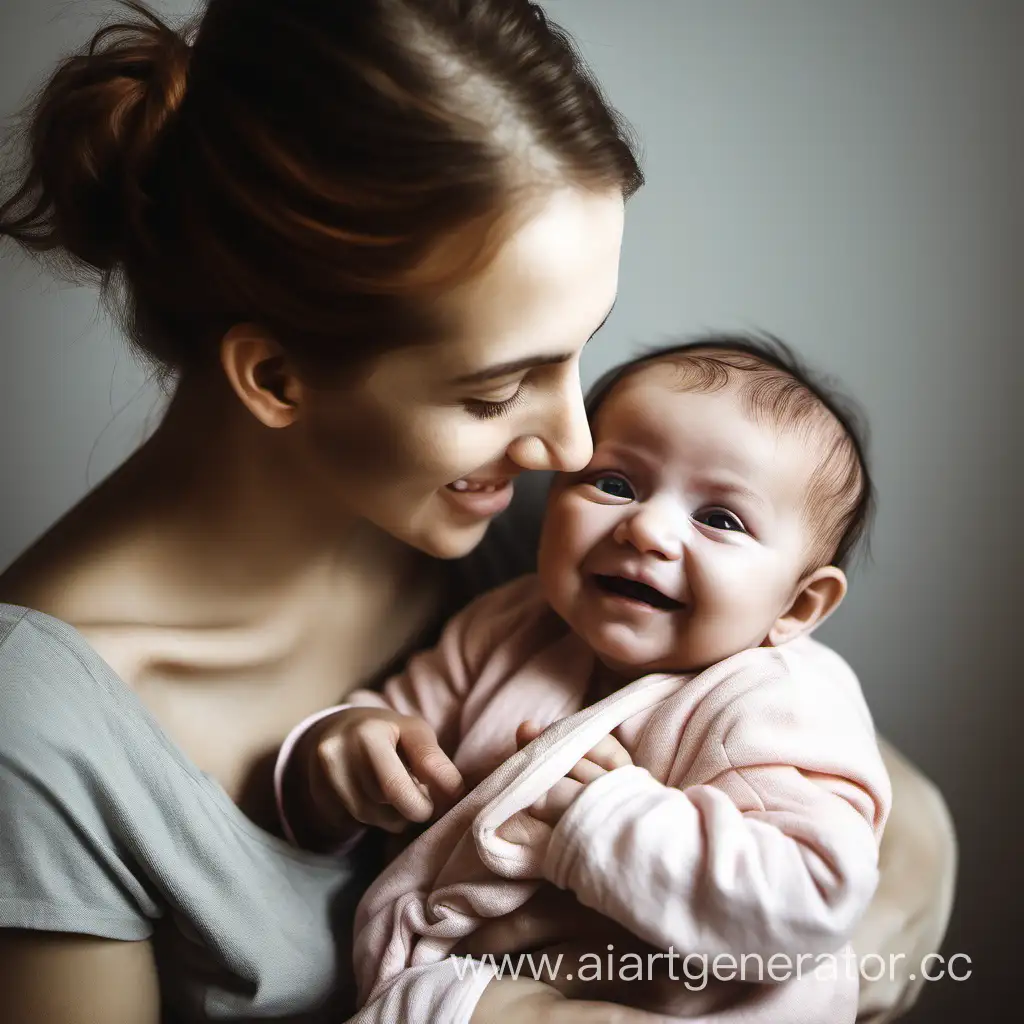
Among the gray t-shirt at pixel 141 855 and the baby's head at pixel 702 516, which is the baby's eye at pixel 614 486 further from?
the gray t-shirt at pixel 141 855

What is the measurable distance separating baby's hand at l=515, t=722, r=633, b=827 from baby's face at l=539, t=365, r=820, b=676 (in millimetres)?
91

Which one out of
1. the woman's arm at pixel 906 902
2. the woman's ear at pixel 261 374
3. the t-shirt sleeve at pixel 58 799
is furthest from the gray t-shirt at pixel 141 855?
the woman's arm at pixel 906 902

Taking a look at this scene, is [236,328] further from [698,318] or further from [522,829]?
[698,318]

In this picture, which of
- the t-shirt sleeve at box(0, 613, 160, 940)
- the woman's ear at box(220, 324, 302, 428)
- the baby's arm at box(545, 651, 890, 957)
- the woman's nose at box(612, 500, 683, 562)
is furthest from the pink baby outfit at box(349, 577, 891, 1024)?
the woman's ear at box(220, 324, 302, 428)

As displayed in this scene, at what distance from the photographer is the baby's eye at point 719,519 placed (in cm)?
95

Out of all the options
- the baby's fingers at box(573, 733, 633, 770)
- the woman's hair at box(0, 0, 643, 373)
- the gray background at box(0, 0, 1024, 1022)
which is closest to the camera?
the woman's hair at box(0, 0, 643, 373)

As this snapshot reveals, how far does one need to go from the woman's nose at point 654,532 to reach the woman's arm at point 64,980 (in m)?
0.53

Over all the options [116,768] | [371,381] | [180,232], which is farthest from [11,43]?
[116,768]

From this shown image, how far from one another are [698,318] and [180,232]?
613mm

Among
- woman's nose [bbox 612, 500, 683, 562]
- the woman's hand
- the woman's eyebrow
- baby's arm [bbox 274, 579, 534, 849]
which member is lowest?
the woman's hand

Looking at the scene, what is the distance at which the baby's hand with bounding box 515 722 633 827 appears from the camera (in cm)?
85

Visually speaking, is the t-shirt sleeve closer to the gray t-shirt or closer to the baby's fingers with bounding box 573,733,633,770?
the gray t-shirt

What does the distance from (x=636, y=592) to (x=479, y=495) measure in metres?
0.16

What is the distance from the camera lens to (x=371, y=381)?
2.79 ft
